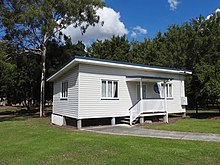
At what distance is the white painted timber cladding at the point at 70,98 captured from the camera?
12030 millimetres

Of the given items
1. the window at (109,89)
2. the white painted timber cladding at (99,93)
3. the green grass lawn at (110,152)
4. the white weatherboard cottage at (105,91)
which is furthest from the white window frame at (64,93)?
the green grass lawn at (110,152)

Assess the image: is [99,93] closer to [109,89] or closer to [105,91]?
[105,91]

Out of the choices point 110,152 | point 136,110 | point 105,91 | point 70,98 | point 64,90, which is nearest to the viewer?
point 110,152

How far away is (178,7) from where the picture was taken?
21125 millimetres

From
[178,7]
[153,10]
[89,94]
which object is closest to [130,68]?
[89,94]

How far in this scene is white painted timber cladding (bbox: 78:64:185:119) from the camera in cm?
1177

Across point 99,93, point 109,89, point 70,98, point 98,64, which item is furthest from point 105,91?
point 70,98

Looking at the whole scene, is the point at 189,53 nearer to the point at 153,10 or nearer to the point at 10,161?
the point at 153,10

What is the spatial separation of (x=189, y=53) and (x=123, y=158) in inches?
1025

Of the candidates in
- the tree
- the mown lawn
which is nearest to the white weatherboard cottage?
the mown lawn

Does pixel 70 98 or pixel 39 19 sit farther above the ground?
pixel 39 19

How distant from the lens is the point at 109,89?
1300cm

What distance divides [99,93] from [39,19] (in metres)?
10.7

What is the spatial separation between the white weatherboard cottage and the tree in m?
6.33
